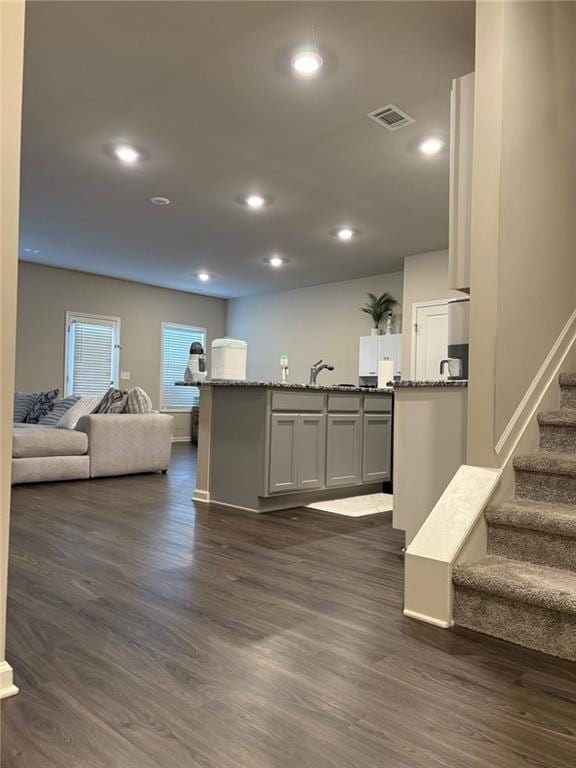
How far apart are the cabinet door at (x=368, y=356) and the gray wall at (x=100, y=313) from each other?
3496mm

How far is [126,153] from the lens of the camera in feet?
14.7

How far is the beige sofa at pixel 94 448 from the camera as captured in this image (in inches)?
198

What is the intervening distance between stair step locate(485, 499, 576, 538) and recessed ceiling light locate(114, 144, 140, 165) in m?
3.80

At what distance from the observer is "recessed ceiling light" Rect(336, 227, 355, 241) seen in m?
6.34

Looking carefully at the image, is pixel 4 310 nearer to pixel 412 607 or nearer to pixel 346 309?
pixel 412 607

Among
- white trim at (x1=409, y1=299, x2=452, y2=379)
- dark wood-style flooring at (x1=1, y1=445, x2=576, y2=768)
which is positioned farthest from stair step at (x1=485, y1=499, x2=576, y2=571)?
white trim at (x1=409, y1=299, x2=452, y2=379)

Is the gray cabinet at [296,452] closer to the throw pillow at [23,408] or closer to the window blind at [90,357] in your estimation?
the throw pillow at [23,408]

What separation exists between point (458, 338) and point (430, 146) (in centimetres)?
207

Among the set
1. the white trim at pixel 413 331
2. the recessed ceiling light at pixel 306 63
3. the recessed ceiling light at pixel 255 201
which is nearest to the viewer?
the recessed ceiling light at pixel 306 63

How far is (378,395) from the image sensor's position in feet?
16.2

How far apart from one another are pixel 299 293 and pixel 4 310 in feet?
27.9

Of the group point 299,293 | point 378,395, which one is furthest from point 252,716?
point 299,293

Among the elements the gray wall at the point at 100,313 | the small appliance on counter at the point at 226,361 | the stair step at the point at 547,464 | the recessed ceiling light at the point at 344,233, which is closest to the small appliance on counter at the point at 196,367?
the small appliance on counter at the point at 226,361

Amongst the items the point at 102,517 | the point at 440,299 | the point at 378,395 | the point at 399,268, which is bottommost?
the point at 102,517
